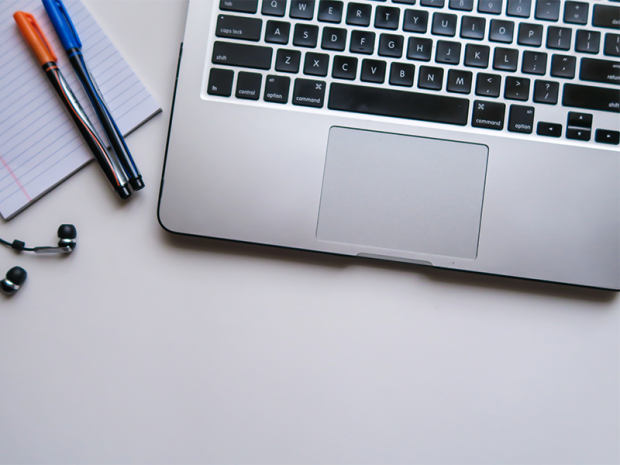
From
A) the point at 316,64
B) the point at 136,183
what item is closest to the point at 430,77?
the point at 316,64

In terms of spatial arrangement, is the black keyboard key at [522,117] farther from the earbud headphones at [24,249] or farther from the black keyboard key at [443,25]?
the earbud headphones at [24,249]

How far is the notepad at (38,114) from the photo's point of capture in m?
0.48

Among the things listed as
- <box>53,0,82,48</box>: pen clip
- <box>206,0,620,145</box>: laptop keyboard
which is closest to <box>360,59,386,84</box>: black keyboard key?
<box>206,0,620,145</box>: laptop keyboard

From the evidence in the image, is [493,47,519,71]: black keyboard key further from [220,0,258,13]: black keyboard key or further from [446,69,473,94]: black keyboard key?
[220,0,258,13]: black keyboard key

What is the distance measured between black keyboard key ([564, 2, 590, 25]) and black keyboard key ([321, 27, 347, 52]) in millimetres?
239

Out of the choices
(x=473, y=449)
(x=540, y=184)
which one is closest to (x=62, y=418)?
(x=473, y=449)

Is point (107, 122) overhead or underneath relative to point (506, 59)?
underneath

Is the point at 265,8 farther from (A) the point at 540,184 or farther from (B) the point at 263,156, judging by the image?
(A) the point at 540,184

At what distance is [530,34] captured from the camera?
437mm

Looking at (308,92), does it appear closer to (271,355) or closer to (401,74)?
(401,74)

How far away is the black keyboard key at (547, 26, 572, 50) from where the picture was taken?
437mm

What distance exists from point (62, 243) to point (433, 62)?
454 mm

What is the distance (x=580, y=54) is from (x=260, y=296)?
434 millimetres

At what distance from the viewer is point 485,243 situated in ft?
1.44
